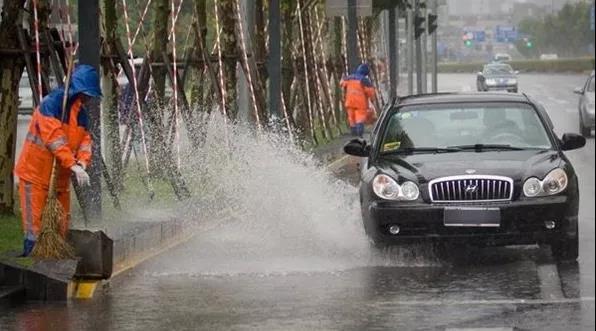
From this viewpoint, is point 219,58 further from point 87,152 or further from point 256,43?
point 87,152

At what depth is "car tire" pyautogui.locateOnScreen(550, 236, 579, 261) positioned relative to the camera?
13.3 m

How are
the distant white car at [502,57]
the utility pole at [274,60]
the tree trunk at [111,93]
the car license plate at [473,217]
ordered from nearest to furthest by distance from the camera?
the car license plate at [473,217], the tree trunk at [111,93], the utility pole at [274,60], the distant white car at [502,57]

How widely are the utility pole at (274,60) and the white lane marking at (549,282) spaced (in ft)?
43.3

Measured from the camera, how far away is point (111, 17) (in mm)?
20328

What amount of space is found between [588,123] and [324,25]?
29.5 ft

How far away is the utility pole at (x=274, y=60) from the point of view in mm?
26000

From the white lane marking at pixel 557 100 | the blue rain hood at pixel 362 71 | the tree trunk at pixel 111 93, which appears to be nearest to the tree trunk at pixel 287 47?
the blue rain hood at pixel 362 71

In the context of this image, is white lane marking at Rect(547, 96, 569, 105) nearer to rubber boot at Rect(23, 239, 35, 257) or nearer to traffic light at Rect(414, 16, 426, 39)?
traffic light at Rect(414, 16, 426, 39)

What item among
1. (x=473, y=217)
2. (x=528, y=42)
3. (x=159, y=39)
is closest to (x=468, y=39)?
(x=528, y=42)

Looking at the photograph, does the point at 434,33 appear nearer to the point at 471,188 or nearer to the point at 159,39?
the point at 159,39

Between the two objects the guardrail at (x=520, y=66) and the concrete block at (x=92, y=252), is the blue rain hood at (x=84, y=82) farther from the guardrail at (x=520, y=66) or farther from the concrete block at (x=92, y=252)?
the guardrail at (x=520, y=66)

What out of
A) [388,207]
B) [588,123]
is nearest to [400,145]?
[388,207]

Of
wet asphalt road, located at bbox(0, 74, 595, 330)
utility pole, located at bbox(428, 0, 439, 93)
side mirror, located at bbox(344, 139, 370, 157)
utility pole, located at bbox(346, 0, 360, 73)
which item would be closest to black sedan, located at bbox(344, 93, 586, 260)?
side mirror, located at bbox(344, 139, 370, 157)

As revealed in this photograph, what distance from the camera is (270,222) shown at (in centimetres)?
1652
